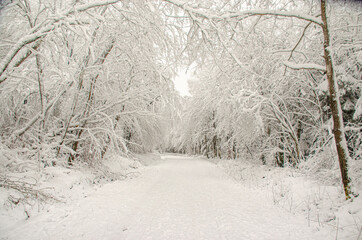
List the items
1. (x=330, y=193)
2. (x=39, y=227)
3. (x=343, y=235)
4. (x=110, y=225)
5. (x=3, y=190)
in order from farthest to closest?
(x=330, y=193) → (x=3, y=190) → (x=110, y=225) → (x=39, y=227) → (x=343, y=235)

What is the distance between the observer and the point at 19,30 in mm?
5969

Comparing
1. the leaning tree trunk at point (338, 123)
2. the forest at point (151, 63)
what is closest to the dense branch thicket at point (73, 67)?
the forest at point (151, 63)

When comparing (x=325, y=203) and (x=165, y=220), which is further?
(x=325, y=203)

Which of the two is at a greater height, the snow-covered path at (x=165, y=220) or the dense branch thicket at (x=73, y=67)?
the dense branch thicket at (x=73, y=67)

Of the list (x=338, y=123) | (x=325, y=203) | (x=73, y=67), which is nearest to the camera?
(x=338, y=123)

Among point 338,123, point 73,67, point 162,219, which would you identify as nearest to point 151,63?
point 73,67

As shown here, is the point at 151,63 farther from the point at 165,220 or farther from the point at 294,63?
the point at 294,63

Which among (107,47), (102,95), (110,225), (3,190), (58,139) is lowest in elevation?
(110,225)

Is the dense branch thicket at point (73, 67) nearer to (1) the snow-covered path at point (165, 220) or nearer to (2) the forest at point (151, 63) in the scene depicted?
(2) the forest at point (151, 63)

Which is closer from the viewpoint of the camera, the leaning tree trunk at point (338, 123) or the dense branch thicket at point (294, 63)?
the dense branch thicket at point (294, 63)

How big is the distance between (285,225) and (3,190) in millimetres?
5413

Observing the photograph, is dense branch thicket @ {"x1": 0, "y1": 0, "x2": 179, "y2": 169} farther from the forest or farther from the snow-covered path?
the snow-covered path

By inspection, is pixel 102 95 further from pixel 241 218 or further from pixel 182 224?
pixel 241 218

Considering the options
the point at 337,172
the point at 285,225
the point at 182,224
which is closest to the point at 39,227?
the point at 182,224
